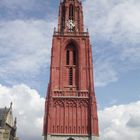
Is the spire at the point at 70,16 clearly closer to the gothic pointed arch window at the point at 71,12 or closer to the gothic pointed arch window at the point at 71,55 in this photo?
the gothic pointed arch window at the point at 71,12

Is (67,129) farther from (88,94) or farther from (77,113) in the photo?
(88,94)

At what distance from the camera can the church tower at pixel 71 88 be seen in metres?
53.0

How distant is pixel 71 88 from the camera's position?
5772 centimetres

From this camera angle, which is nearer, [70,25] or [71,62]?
[71,62]

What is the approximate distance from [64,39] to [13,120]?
21941 millimetres

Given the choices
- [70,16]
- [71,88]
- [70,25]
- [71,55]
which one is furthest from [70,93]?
[70,16]

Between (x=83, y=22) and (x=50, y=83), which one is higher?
(x=83, y=22)

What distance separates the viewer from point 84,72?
195 feet

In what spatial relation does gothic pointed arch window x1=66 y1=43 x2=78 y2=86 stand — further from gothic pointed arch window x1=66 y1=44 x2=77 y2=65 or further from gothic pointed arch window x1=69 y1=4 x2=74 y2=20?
gothic pointed arch window x1=69 y1=4 x2=74 y2=20

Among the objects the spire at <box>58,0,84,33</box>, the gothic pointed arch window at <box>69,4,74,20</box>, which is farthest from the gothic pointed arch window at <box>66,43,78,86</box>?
the gothic pointed arch window at <box>69,4,74,20</box>

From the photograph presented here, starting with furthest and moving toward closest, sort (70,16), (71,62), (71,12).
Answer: (71,12), (70,16), (71,62)

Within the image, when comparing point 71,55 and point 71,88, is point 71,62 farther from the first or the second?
point 71,88

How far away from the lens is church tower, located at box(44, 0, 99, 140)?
174 feet

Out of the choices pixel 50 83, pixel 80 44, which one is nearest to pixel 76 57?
pixel 80 44
